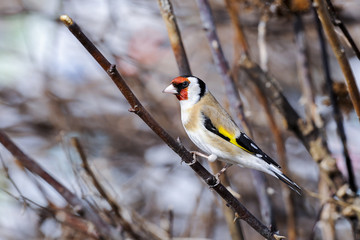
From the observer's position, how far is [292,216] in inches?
77.3

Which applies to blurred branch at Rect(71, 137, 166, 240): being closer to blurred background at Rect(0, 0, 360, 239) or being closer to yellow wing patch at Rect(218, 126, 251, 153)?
yellow wing patch at Rect(218, 126, 251, 153)

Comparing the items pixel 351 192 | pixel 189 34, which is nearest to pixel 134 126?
pixel 189 34

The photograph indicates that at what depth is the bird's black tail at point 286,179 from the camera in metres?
1.55

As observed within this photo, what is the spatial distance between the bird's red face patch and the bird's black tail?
0.48 metres

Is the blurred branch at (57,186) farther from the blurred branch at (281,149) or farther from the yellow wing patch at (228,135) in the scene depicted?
the blurred branch at (281,149)

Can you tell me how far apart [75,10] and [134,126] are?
0.89 metres

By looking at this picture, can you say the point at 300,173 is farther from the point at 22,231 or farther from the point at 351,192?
the point at 22,231

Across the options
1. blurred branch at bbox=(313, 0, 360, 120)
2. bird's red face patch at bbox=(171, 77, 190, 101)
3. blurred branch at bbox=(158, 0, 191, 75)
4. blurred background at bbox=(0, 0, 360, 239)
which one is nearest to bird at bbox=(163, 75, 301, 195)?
bird's red face patch at bbox=(171, 77, 190, 101)

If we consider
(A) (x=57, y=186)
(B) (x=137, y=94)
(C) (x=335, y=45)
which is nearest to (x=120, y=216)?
(A) (x=57, y=186)

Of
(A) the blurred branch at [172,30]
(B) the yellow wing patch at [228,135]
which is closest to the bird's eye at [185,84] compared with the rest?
(A) the blurred branch at [172,30]

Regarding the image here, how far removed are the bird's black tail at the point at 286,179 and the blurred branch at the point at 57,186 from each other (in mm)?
623

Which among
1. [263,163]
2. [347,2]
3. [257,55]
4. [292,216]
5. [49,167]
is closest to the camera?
[263,163]

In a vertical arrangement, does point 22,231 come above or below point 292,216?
above

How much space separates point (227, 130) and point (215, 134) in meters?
0.05
